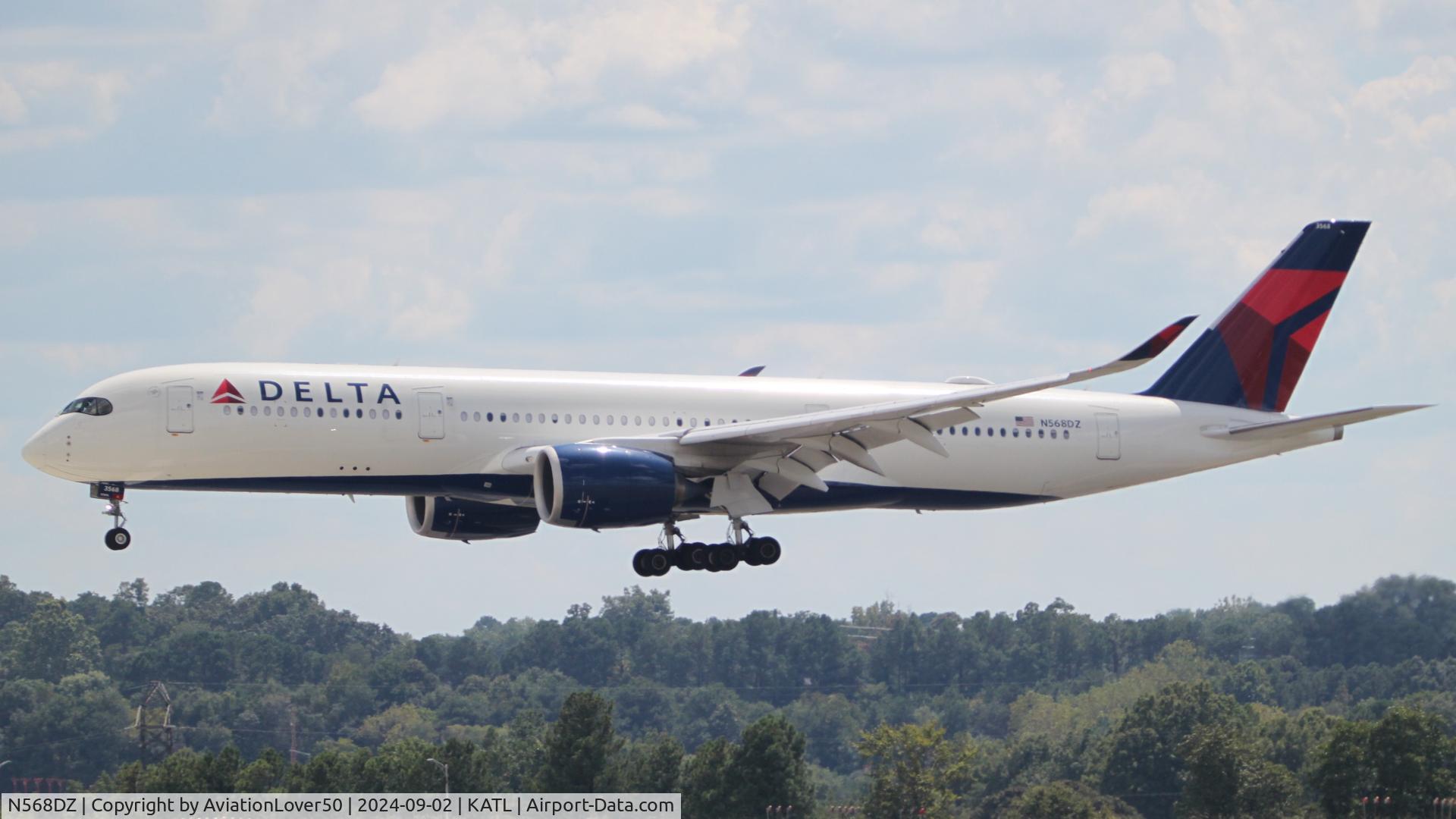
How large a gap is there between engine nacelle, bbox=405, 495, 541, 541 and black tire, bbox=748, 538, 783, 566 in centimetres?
585

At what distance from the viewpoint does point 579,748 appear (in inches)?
3691

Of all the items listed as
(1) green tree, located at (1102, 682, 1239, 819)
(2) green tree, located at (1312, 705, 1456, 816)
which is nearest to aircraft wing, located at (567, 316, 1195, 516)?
(2) green tree, located at (1312, 705, 1456, 816)

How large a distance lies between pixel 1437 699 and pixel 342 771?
5385 centimetres

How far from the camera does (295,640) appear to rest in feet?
585

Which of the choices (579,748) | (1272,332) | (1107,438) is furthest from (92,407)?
(579,748)

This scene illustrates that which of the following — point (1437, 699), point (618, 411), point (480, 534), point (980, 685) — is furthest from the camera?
point (980, 685)

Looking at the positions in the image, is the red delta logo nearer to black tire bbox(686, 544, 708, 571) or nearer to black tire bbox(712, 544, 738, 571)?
black tire bbox(686, 544, 708, 571)

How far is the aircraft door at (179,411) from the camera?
155 feet

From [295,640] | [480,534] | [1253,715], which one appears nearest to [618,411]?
[480,534]

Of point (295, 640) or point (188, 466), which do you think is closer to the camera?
point (188, 466)

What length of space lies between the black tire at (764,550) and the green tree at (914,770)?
40.7 meters

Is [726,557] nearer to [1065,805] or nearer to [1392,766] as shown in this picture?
[1392,766]

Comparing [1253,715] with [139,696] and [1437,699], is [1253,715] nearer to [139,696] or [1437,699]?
[1437,699]

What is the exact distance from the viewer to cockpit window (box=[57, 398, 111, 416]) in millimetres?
47344
